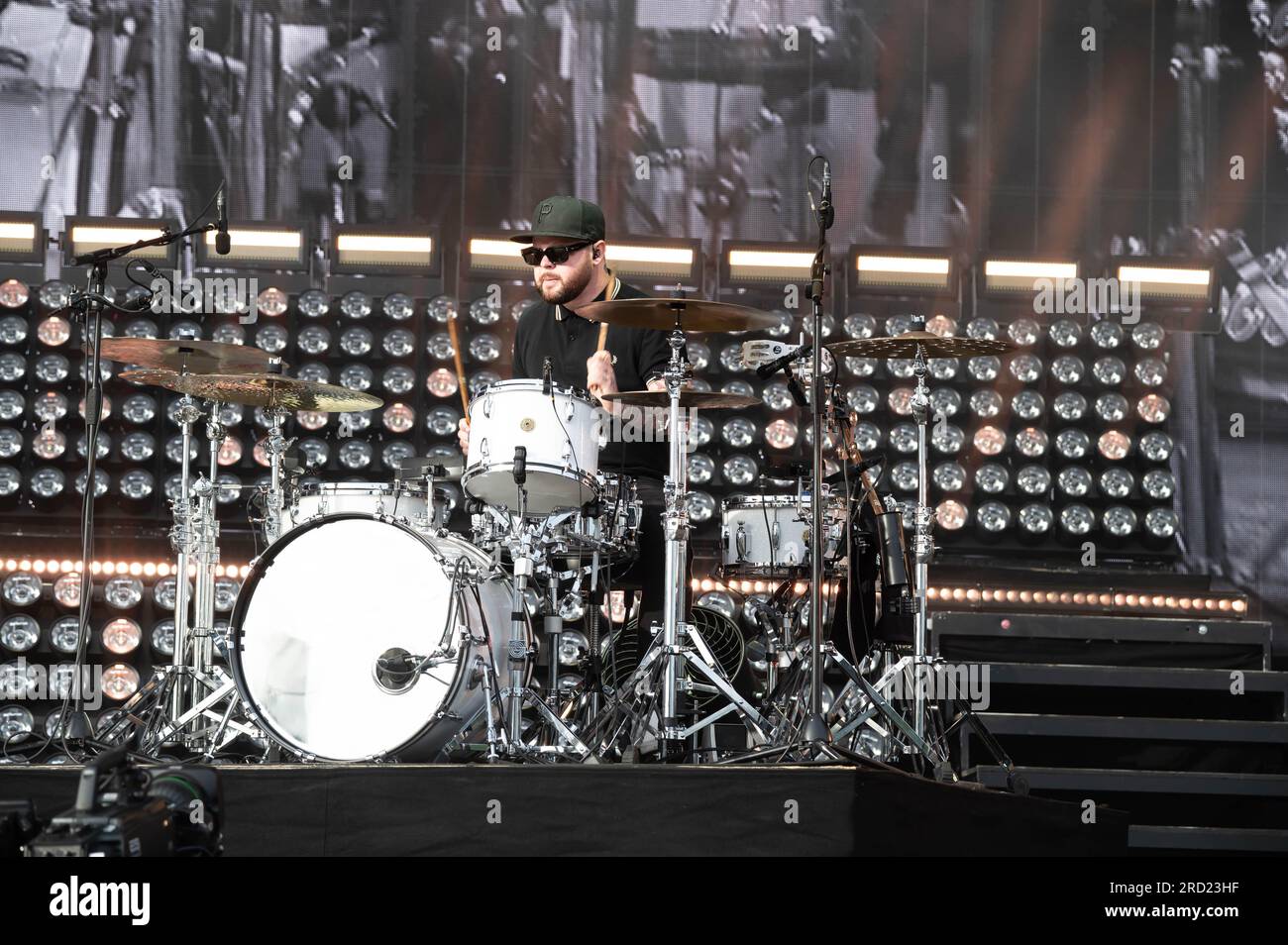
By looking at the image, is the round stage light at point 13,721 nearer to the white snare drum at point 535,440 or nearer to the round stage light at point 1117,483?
the white snare drum at point 535,440

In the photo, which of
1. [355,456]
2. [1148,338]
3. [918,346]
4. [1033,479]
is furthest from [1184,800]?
[355,456]

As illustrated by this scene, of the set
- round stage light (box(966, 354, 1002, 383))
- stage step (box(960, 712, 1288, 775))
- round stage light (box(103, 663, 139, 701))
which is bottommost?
stage step (box(960, 712, 1288, 775))

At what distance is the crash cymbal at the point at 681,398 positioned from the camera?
219 inches

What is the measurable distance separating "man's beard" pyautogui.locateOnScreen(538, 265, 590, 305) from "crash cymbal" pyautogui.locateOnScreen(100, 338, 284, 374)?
1056 millimetres

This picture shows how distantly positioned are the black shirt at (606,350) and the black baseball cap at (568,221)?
0.25 metres

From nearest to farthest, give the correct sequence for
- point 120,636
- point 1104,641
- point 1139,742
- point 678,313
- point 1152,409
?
1. point 678,313
2. point 1139,742
3. point 1104,641
4. point 120,636
5. point 1152,409

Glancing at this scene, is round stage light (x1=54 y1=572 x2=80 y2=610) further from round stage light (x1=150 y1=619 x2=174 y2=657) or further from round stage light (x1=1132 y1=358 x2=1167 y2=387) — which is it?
round stage light (x1=1132 y1=358 x2=1167 y2=387)

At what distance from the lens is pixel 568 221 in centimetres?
593

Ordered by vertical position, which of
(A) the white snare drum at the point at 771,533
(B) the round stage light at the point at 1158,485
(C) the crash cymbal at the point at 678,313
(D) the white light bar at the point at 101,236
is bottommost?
(A) the white snare drum at the point at 771,533

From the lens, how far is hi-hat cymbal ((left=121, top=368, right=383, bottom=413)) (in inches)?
237

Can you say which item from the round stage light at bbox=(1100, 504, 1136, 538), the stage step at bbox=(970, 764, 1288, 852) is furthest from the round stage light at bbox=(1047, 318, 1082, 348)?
the stage step at bbox=(970, 764, 1288, 852)

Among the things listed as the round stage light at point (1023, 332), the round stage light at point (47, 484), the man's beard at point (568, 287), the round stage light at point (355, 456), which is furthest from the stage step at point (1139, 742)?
the round stage light at point (47, 484)

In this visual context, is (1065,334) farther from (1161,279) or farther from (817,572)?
(817,572)

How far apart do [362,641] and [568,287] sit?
1539mm
